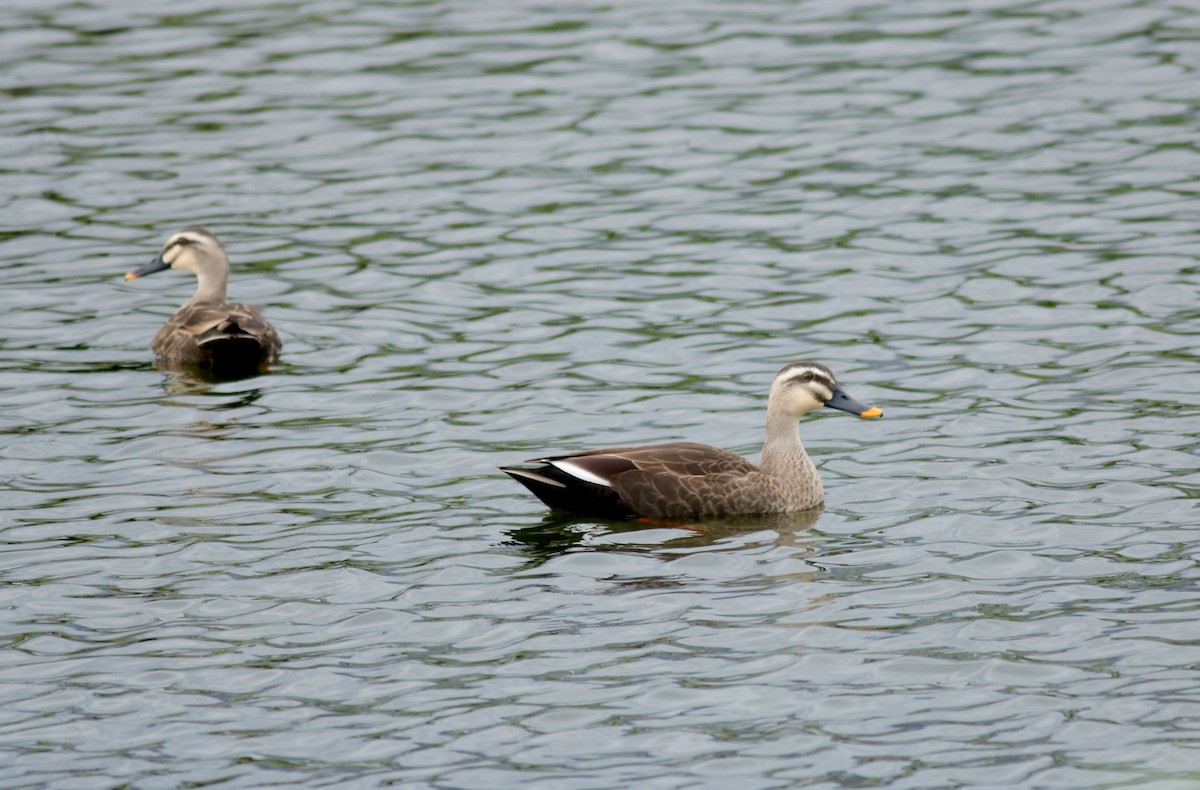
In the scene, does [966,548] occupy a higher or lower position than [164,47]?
lower

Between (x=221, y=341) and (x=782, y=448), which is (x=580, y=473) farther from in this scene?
(x=221, y=341)

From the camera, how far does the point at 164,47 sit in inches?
987

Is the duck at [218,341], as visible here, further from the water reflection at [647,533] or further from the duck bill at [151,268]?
the water reflection at [647,533]

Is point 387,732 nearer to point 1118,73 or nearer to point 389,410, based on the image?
point 389,410

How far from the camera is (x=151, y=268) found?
17359 mm

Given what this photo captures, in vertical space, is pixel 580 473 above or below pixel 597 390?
above

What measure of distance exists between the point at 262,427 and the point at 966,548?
19.5ft

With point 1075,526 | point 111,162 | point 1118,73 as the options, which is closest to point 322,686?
point 1075,526

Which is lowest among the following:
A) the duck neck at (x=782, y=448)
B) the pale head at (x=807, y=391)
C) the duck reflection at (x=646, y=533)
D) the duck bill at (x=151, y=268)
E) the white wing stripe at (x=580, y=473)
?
the duck reflection at (x=646, y=533)

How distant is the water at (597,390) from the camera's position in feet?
30.2

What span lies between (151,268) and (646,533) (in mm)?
7337

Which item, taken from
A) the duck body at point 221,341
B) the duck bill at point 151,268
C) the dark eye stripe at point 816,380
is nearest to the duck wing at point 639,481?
the dark eye stripe at point 816,380

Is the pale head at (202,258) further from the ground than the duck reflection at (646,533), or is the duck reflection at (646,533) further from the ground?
the pale head at (202,258)

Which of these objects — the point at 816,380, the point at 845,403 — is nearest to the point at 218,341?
the point at 816,380
